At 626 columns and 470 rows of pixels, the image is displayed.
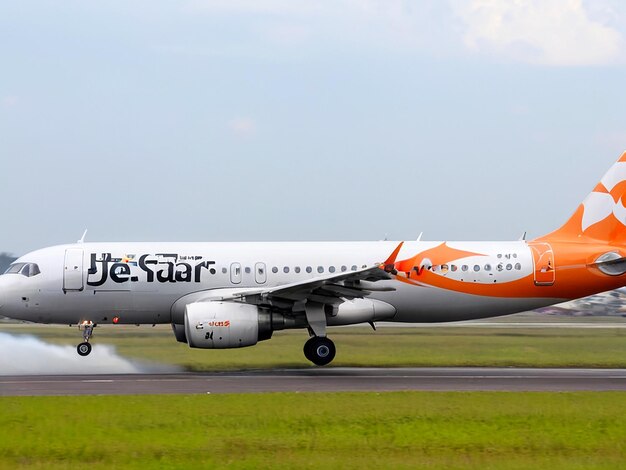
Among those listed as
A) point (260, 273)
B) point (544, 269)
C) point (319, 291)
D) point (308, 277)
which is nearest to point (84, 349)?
point (260, 273)

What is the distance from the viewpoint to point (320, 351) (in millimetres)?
26688

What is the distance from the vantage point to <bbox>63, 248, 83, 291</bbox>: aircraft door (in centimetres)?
2748

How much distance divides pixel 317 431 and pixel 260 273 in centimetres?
1342

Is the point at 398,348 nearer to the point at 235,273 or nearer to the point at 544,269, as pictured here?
the point at 544,269

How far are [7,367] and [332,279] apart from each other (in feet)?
30.1

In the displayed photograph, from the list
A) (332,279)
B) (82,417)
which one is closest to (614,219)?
(332,279)

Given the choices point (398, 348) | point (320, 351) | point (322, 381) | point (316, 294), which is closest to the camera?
point (322, 381)

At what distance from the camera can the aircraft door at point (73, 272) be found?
27484 mm

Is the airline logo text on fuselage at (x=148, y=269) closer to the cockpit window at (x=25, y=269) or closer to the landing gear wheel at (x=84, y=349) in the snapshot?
the cockpit window at (x=25, y=269)

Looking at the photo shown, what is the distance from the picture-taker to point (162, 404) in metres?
17.5

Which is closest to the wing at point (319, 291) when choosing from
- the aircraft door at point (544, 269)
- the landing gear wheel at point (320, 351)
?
the landing gear wheel at point (320, 351)

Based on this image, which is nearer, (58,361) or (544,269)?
(544,269)

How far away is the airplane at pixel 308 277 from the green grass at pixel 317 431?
351 inches

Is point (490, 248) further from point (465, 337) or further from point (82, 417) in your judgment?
point (82, 417)
